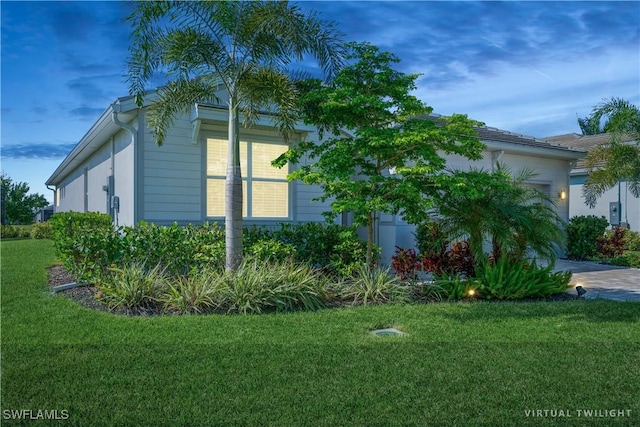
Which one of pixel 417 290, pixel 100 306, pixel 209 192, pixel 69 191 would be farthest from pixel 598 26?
pixel 69 191

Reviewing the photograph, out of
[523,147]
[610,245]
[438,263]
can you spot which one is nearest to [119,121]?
[438,263]

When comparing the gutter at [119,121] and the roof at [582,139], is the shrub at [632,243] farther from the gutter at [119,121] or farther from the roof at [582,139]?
the gutter at [119,121]

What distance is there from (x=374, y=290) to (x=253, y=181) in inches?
183

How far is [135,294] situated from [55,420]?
3473 mm

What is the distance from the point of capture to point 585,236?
1384cm

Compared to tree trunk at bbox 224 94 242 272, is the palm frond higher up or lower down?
higher up

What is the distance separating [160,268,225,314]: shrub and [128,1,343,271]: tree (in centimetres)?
73

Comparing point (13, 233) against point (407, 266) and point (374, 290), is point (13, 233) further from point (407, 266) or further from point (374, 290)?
point (374, 290)

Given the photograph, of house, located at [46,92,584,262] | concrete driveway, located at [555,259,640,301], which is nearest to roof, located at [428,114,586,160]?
house, located at [46,92,584,262]

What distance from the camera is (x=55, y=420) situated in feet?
10.4

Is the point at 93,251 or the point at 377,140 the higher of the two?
the point at 377,140

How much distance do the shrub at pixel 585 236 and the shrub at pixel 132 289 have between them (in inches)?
472

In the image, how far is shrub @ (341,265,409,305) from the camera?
24.0ft

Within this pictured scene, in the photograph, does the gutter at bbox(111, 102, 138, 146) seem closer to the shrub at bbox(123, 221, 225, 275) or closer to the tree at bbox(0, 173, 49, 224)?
the shrub at bbox(123, 221, 225, 275)
